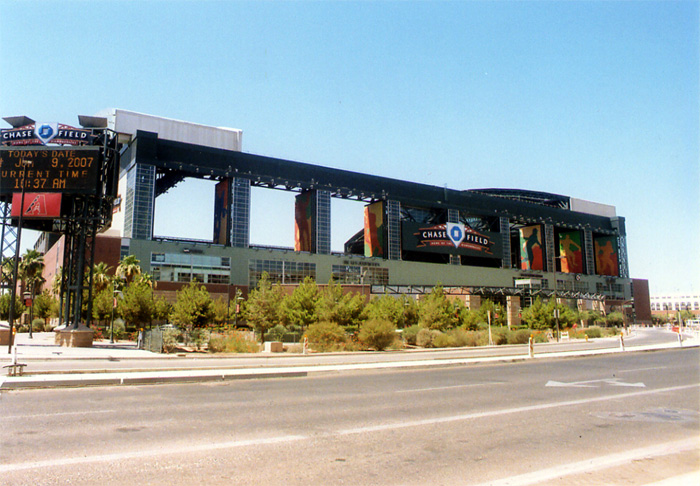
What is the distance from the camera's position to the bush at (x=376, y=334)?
36000mm

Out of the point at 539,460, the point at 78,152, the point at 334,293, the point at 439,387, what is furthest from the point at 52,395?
the point at 334,293

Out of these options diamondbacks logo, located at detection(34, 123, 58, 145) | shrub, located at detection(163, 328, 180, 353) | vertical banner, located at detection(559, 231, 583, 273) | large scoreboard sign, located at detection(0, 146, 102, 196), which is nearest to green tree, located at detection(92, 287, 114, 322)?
diamondbacks logo, located at detection(34, 123, 58, 145)

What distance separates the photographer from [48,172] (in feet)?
110

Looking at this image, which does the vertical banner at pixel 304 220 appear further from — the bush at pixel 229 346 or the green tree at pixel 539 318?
the bush at pixel 229 346

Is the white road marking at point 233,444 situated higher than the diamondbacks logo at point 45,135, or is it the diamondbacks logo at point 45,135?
the diamondbacks logo at point 45,135

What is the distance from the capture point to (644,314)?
13625cm

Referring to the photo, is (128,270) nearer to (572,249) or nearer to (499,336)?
(499,336)

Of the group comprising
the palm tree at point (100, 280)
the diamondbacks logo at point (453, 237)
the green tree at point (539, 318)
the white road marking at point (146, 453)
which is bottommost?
the white road marking at point (146, 453)

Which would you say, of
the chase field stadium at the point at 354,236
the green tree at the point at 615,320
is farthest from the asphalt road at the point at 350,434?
the green tree at the point at 615,320

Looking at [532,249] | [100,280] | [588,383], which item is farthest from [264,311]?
[532,249]

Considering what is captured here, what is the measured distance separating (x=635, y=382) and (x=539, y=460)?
11398 millimetres

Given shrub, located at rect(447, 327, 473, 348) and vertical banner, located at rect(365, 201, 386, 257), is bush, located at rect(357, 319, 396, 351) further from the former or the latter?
vertical banner, located at rect(365, 201, 386, 257)

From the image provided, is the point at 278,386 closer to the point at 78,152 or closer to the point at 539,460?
the point at 539,460

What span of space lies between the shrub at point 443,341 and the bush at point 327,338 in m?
10.7
